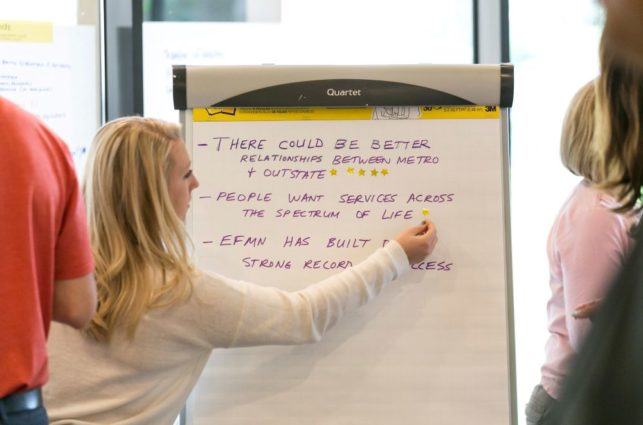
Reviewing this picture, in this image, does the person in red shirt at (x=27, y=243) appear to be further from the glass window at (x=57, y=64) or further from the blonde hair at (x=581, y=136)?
the glass window at (x=57, y=64)

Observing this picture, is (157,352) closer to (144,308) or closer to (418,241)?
(144,308)

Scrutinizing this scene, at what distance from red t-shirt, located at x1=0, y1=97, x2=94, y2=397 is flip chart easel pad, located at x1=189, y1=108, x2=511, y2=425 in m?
0.74

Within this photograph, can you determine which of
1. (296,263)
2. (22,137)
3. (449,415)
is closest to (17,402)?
(22,137)

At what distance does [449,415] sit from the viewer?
205 centimetres

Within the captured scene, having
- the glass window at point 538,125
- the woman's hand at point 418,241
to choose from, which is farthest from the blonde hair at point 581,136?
the glass window at point 538,125

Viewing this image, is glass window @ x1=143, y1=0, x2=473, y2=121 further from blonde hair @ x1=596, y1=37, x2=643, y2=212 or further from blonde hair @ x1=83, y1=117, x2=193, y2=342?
blonde hair @ x1=596, y1=37, x2=643, y2=212

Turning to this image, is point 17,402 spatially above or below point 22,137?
below

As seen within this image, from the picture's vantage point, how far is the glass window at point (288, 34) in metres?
2.97

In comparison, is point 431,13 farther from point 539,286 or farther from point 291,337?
point 291,337

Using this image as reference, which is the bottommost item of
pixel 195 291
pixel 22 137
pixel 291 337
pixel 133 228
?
pixel 291 337

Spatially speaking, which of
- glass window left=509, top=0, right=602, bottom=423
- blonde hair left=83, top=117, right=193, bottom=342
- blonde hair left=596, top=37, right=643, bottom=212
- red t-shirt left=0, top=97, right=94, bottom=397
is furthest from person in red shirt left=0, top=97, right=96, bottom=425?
glass window left=509, top=0, right=602, bottom=423

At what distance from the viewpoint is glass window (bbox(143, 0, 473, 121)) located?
2.97 metres

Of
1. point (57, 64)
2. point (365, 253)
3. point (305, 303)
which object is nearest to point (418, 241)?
point (365, 253)

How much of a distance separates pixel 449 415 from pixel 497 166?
1.93 feet
